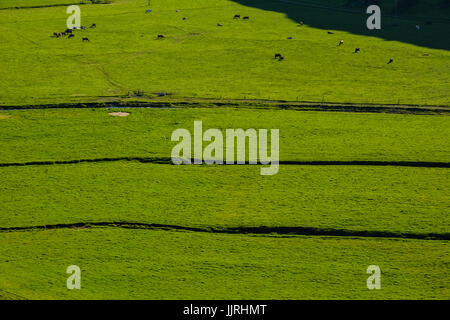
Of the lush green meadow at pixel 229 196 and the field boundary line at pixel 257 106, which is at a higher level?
the field boundary line at pixel 257 106

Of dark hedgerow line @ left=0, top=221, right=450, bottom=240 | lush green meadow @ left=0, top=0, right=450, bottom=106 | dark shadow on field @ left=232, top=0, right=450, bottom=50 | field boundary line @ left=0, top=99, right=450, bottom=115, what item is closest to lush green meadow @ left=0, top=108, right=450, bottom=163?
field boundary line @ left=0, top=99, right=450, bottom=115

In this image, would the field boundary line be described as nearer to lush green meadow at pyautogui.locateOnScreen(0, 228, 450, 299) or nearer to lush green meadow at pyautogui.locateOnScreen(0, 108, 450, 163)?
lush green meadow at pyautogui.locateOnScreen(0, 108, 450, 163)

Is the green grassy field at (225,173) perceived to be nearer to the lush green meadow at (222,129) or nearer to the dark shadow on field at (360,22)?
the lush green meadow at (222,129)

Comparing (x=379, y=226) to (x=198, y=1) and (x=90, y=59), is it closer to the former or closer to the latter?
(x=90, y=59)

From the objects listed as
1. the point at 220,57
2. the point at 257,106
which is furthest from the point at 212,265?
the point at 220,57

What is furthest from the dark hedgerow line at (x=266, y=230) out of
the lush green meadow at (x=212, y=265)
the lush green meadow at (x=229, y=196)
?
the lush green meadow at (x=212, y=265)

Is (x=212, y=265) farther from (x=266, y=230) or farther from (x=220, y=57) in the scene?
(x=220, y=57)
